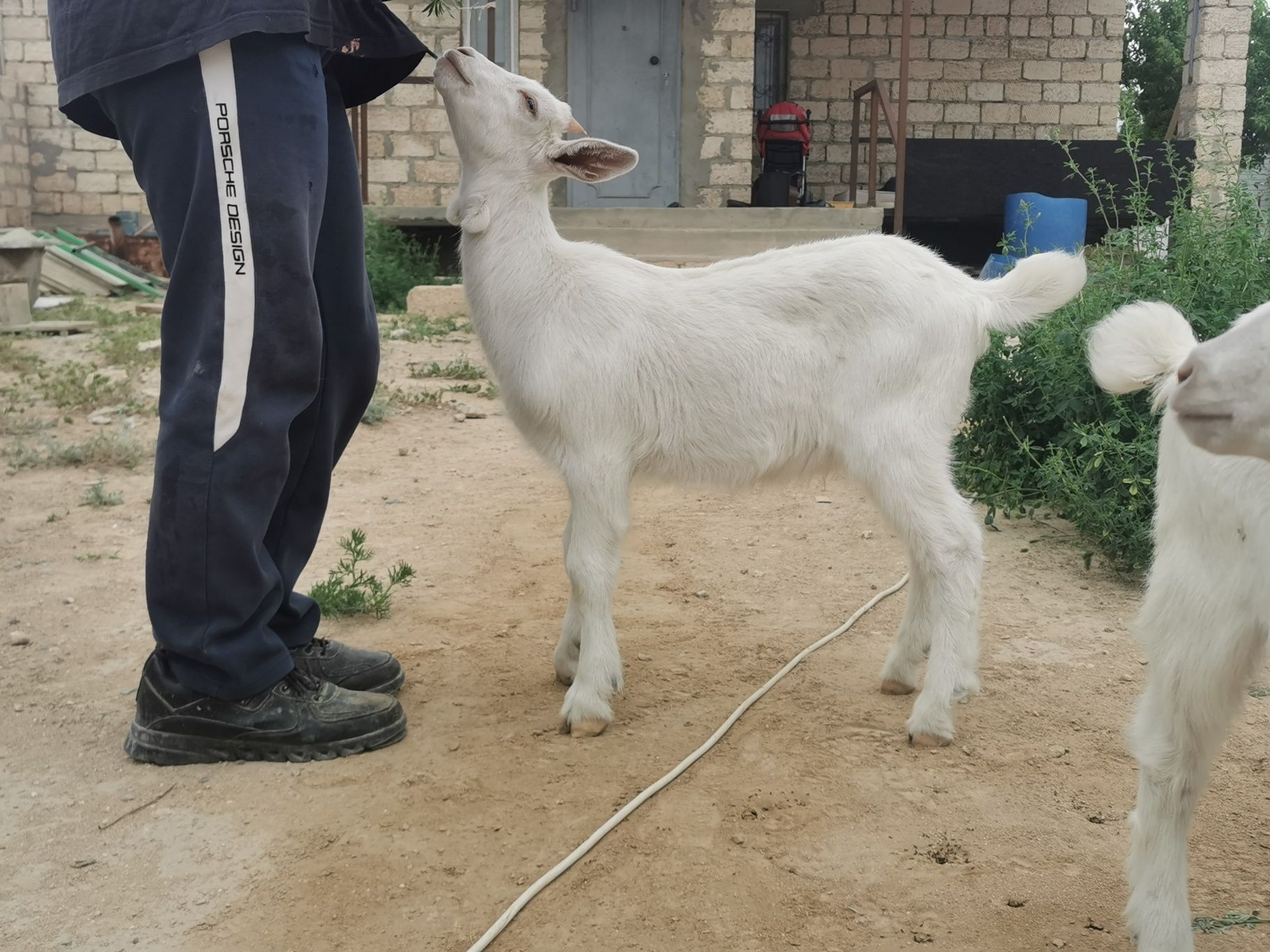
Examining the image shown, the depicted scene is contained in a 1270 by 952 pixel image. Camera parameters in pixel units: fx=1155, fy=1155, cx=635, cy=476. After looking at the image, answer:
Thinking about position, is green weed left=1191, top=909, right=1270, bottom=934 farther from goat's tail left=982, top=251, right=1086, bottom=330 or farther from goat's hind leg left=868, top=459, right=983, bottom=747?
goat's tail left=982, top=251, right=1086, bottom=330

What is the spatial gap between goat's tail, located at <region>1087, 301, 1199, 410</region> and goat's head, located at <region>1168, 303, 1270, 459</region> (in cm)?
53

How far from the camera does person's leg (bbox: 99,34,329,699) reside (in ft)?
7.59

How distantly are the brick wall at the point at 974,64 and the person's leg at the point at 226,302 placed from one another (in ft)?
42.8

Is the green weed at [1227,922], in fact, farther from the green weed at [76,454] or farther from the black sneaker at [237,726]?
the green weed at [76,454]

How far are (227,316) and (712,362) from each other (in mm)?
1123

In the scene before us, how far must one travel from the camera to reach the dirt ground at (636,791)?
198 cm

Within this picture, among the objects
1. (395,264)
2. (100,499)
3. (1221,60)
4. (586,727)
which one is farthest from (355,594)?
(1221,60)

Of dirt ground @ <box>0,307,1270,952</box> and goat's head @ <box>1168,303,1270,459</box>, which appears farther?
dirt ground @ <box>0,307,1270,952</box>

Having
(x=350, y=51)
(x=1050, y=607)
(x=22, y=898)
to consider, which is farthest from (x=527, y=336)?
(x=1050, y=607)

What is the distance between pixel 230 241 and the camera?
91.1 inches

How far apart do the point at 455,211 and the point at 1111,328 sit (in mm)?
1672

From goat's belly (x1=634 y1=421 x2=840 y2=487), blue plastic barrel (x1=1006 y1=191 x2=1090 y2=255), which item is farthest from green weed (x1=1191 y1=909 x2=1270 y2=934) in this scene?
blue plastic barrel (x1=1006 y1=191 x2=1090 y2=255)

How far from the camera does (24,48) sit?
13.0 metres

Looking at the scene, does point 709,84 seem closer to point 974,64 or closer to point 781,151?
point 781,151
